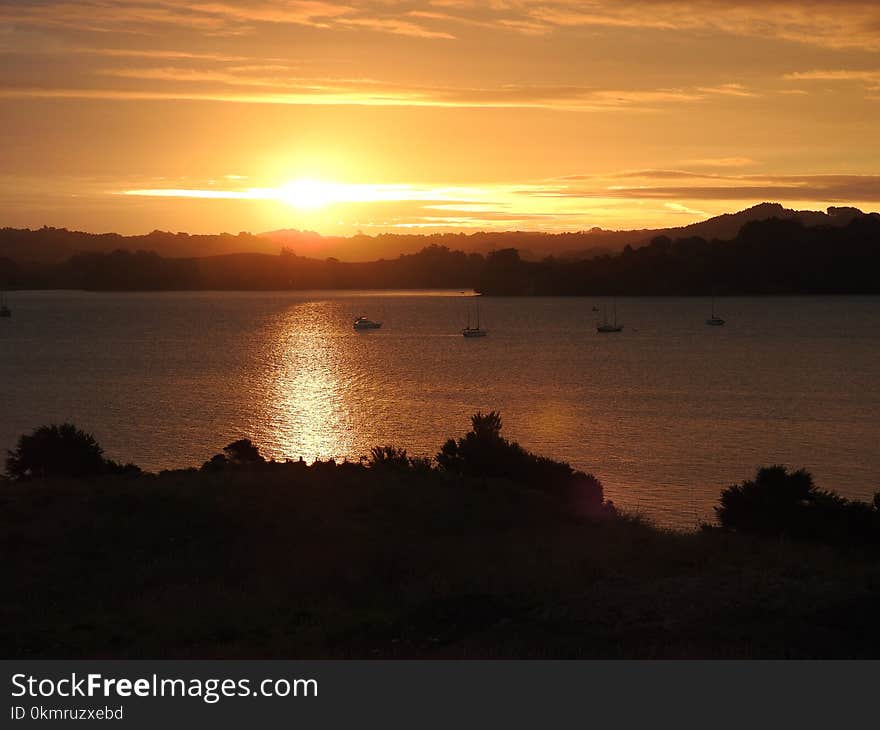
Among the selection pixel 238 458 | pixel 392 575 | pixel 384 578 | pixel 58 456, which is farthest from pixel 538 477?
pixel 58 456

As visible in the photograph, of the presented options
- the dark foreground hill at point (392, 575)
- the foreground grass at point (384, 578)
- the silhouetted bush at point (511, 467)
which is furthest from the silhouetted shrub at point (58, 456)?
Result: the silhouetted bush at point (511, 467)

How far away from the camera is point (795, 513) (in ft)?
80.5

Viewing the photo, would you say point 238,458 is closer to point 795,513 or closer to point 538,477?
point 538,477

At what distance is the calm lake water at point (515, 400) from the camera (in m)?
52.2

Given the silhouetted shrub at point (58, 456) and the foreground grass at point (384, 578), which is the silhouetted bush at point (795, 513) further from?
the silhouetted shrub at point (58, 456)

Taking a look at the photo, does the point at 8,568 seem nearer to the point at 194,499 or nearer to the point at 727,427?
Result: the point at 194,499

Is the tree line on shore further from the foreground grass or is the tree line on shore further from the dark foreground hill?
the foreground grass

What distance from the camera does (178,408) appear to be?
73.8 meters

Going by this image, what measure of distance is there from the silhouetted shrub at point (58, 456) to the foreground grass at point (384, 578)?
4095mm

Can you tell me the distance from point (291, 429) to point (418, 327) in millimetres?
123266

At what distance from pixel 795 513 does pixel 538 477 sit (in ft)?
24.7

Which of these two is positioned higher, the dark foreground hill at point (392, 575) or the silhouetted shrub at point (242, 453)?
the dark foreground hill at point (392, 575)

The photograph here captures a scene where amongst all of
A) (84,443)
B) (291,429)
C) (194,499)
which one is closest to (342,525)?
(194,499)

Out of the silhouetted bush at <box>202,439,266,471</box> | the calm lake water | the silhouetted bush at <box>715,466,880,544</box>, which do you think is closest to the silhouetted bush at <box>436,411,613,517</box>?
the silhouetted bush at <box>715,466,880,544</box>
